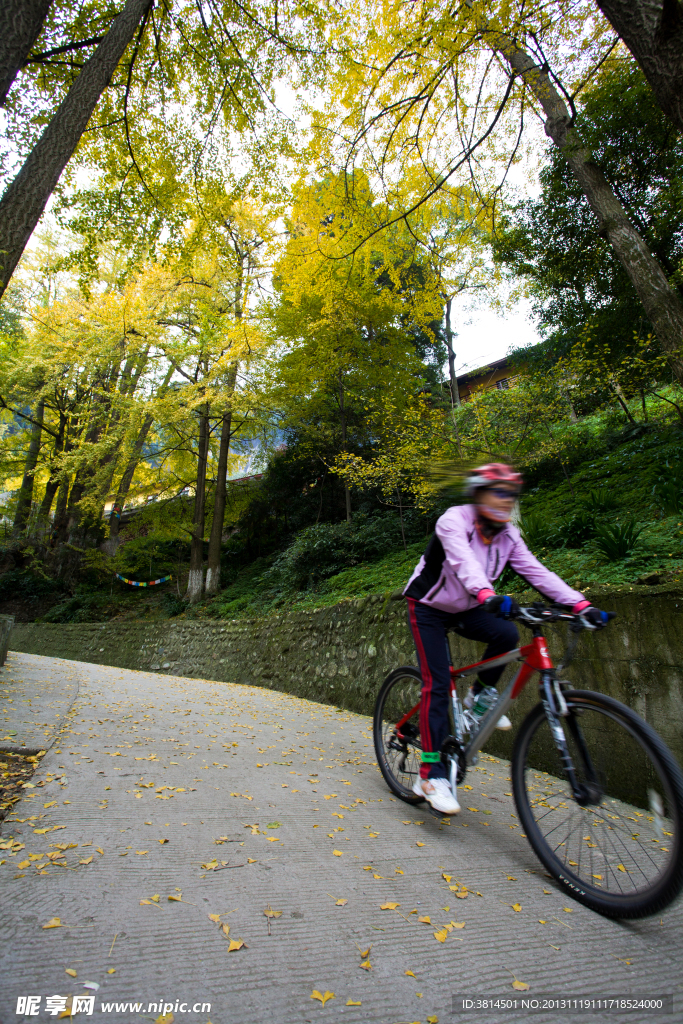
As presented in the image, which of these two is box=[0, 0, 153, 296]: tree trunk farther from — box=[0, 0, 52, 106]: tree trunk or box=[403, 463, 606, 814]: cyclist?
box=[403, 463, 606, 814]: cyclist

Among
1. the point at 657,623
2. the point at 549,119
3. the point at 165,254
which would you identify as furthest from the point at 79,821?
the point at 549,119

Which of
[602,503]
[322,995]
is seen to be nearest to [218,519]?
[602,503]

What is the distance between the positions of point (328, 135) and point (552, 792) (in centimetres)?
731

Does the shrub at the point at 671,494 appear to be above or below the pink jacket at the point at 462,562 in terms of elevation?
above

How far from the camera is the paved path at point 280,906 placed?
1391 mm

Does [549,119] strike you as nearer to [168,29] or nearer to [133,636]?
[168,29]

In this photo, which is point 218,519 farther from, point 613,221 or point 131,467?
point 613,221

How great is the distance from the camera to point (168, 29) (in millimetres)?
7027

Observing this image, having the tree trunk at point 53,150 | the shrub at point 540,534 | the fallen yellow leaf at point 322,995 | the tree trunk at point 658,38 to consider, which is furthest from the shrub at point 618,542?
the tree trunk at point 53,150

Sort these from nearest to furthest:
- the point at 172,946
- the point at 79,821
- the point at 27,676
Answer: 1. the point at 172,946
2. the point at 79,821
3. the point at 27,676

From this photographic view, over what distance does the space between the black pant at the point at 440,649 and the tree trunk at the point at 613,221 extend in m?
4.61

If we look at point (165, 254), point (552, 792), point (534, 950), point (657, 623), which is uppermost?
point (165, 254)

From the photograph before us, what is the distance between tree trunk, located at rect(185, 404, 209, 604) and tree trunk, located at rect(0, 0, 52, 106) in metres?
11.4

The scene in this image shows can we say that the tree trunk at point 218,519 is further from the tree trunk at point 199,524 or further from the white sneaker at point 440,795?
the white sneaker at point 440,795
